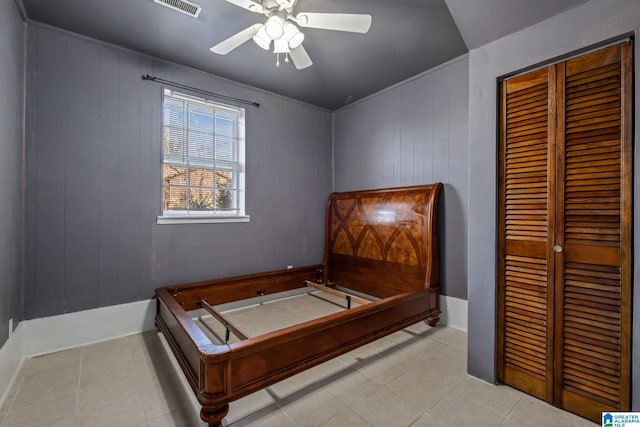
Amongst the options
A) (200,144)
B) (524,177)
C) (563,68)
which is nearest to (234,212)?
(200,144)

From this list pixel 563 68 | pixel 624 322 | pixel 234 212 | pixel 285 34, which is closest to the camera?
pixel 624 322

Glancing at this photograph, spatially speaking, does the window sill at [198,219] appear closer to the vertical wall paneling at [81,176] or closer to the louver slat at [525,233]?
the vertical wall paneling at [81,176]

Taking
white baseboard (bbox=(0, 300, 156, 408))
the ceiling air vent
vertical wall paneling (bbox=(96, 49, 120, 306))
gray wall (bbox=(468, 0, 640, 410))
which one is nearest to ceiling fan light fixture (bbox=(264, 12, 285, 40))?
the ceiling air vent

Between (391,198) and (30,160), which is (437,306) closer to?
(391,198)

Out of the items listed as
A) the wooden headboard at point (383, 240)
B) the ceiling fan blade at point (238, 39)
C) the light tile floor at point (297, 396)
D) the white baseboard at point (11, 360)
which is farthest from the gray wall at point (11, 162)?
the wooden headboard at point (383, 240)

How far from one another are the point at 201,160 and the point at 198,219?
0.70 m

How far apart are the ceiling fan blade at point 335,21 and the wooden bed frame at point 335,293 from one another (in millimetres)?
1822

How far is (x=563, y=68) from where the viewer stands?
1.77 meters

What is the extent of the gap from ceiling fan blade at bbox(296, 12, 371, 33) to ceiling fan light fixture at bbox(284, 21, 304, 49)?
0.19 feet

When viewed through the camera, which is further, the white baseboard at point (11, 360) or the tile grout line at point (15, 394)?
the white baseboard at point (11, 360)

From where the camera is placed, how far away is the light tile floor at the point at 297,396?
1.69 metres

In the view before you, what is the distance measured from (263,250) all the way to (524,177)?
2961 mm

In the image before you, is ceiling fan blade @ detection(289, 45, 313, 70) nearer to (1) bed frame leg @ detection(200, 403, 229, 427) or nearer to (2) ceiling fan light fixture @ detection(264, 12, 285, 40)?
(2) ceiling fan light fixture @ detection(264, 12, 285, 40)

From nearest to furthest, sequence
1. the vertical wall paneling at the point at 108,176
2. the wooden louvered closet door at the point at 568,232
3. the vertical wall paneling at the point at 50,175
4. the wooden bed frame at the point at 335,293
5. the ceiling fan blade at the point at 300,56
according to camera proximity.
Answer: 1. the wooden louvered closet door at the point at 568,232
2. the wooden bed frame at the point at 335,293
3. the ceiling fan blade at the point at 300,56
4. the vertical wall paneling at the point at 50,175
5. the vertical wall paneling at the point at 108,176
